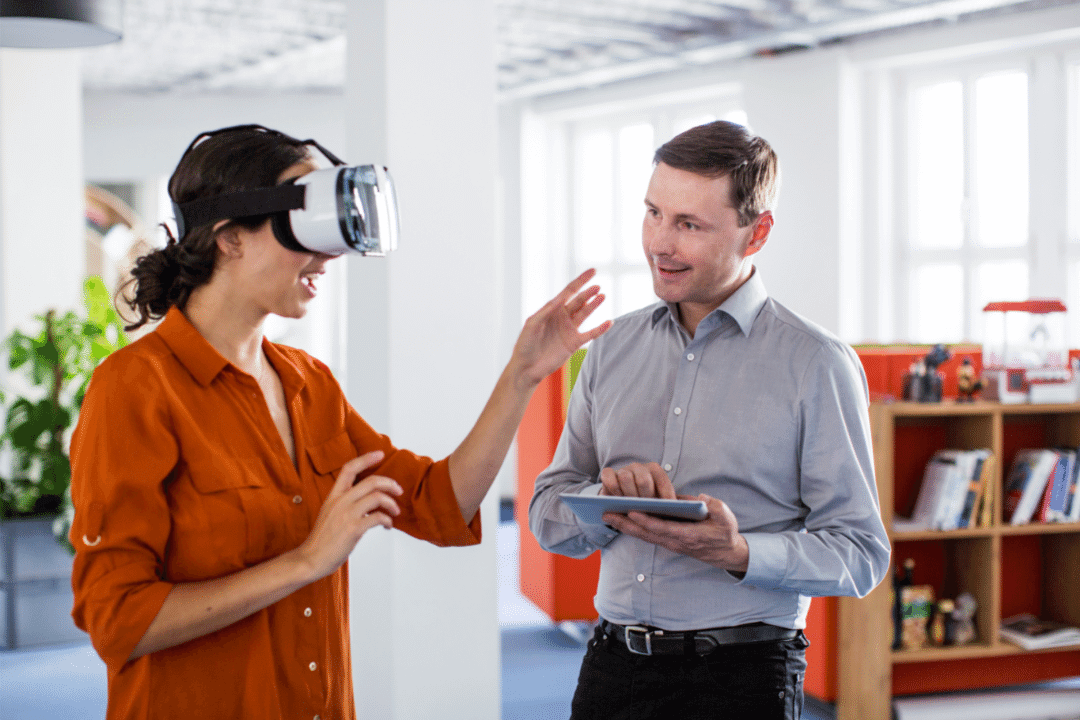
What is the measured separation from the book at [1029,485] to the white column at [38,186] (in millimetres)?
5487

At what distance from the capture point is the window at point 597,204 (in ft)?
27.5

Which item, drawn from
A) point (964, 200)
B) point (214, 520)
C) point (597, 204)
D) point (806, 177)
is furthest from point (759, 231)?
point (597, 204)

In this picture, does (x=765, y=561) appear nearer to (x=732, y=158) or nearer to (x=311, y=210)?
(x=732, y=158)

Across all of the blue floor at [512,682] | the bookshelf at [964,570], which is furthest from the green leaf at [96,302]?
the bookshelf at [964,570]

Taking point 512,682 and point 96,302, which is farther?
point 96,302

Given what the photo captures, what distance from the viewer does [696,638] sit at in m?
1.68

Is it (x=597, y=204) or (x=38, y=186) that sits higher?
(x=597, y=204)

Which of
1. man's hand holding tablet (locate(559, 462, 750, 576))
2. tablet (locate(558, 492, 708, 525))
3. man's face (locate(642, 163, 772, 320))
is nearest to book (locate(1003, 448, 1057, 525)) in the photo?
man's face (locate(642, 163, 772, 320))

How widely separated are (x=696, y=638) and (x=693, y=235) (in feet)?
2.30

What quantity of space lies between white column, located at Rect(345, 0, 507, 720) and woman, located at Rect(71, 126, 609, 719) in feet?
4.97

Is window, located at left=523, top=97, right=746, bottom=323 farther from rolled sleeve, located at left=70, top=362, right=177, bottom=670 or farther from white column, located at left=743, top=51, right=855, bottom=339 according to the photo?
rolled sleeve, located at left=70, top=362, right=177, bottom=670

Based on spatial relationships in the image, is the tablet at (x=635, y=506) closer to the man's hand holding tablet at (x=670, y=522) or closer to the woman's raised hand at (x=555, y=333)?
the man's hand holding tablet at (x=670, y=522)

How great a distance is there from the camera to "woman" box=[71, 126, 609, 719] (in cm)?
127

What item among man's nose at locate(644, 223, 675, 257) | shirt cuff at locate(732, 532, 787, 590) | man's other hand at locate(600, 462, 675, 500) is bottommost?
shirt cuff at locate(732, 532, 787, 590)
